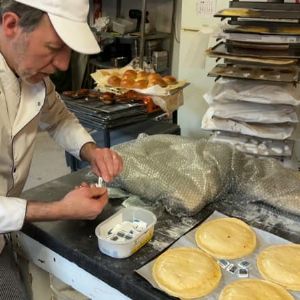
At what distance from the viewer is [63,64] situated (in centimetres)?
100

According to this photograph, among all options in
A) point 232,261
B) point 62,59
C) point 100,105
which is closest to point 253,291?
point 232,261

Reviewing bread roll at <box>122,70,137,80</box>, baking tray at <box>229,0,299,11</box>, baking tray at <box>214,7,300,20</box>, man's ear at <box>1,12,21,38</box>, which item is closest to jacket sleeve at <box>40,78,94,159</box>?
man's ear at <box>1,12,21,38</box>

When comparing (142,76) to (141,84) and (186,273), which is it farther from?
(186,273)

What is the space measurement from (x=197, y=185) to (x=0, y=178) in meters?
0.56

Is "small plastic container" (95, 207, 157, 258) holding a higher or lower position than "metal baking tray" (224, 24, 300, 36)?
lower

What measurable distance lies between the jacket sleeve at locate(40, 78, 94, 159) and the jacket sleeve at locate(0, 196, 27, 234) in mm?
409

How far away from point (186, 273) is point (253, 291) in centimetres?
15

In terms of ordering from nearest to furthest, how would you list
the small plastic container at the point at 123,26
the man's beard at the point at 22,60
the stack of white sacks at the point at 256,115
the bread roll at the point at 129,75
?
the man's beard at the point at 22,60, the stack of white sacks at the point at 256,115, the bread roll at the point at 129,75, the small plastic container at the point at 123,26

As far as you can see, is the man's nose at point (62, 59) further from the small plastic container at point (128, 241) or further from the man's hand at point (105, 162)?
the small plastic container at point (128, 241)

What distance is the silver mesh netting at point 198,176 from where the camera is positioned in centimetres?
112

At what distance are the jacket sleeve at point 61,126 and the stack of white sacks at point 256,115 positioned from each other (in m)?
0.71

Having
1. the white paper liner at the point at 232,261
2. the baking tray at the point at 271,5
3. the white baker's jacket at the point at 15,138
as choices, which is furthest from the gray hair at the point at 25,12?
the baking tray at the point at 271,5

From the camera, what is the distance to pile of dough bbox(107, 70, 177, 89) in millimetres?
2275

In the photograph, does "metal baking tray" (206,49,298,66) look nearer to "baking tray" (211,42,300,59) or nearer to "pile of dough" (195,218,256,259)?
"baking tray" (211,42,300,59)
